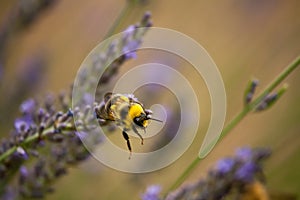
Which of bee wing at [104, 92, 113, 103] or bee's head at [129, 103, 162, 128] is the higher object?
bee wing at [104, 92, 113, 103]

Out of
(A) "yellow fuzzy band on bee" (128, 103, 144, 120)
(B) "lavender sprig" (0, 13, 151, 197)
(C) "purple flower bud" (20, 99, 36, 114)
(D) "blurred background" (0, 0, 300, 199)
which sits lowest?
(A) "yellow fuzzy band on bee" (128, 103, 144, 120)

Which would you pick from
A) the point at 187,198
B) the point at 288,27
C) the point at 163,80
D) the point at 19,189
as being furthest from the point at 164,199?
the point at 288,27

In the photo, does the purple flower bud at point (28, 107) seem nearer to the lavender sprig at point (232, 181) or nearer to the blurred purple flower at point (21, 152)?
the blurred purple flower at point (21, 152)

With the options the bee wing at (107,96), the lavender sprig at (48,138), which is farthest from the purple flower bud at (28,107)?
the bee wing at (107,96)

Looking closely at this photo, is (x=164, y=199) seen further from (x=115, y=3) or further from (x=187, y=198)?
(x=115, y=3)

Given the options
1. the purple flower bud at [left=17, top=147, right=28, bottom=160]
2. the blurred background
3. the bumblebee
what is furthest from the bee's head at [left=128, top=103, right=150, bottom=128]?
the blurred background

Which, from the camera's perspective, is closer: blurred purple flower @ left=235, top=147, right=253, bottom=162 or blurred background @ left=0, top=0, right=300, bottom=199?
blurred purple flower @ left=235, top=147, right=253, bottom=162

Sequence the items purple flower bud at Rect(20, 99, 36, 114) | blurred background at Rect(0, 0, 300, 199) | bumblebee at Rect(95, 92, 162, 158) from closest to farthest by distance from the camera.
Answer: bumblebee at Rect(95, 92, 162, 158)
purple flower bud at Rect(20, 99, 36, 114)
blurred background at Rect(0, 0, 300, 199)

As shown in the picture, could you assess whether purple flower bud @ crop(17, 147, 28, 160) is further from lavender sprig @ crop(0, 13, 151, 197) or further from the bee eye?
the bee eye
